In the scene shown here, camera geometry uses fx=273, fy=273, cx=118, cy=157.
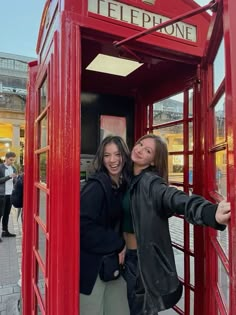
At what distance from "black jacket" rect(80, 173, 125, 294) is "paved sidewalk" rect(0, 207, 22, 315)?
1.61 m

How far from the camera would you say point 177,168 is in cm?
233

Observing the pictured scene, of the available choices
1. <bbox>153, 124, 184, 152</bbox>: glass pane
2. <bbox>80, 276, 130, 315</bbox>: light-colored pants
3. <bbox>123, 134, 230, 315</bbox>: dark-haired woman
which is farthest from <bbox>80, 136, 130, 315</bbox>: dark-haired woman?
<bbox>153, 124, 184, 152</bbox>: glass pane

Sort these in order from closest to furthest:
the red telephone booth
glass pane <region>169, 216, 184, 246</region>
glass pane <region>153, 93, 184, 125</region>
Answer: the red telephone booth → glass pane <region>153, 93, 184, 125</region> → glass pane <region>169, 216, 184, 246</region>

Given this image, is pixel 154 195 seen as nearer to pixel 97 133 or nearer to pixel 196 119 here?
pixel 196 119

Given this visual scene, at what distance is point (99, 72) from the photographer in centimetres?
245

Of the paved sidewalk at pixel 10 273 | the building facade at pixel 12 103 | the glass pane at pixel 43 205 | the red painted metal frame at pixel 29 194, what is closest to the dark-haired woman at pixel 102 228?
the glass pane at pixel 43 205

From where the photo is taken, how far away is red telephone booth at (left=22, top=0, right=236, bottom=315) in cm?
114

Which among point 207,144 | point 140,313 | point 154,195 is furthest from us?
point 140,313

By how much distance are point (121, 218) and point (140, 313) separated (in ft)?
1.88

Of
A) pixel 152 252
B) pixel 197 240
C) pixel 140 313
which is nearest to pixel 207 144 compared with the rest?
pixel 152 252

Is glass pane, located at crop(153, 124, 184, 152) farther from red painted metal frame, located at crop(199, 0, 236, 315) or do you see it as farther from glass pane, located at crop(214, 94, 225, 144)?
glass pane, located at crop(214, 94, 225, 144)

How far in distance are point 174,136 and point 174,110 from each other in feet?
0.73

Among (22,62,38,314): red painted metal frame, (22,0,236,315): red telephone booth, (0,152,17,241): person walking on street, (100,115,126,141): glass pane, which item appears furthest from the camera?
(0,152,17,241): person walking on street

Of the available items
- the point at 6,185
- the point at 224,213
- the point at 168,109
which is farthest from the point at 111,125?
the point at 6,185
